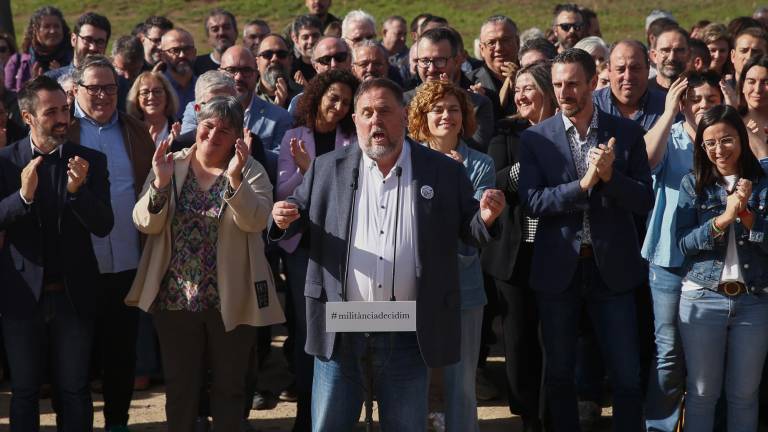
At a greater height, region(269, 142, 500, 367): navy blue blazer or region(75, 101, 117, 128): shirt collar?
region(75, 101, 117, 128): shirt collar

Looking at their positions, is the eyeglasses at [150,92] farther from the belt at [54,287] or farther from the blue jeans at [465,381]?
the blue jeans at [465,381]

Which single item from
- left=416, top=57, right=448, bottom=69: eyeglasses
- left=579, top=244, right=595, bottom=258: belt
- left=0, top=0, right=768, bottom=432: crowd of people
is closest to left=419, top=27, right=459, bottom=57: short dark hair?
left=416, top=57, right=448, bottom=69: eyeglasses

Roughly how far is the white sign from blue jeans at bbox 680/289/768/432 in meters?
1.87

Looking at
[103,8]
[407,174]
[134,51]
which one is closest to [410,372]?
[407,174]

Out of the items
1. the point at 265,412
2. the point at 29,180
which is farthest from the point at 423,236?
the point at 265,412

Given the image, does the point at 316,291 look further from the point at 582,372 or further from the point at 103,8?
the point at 103,8

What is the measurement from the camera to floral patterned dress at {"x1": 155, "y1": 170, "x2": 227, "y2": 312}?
6.02 meters

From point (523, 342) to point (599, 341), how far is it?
62 cm

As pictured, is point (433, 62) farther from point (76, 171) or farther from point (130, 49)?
point (76, 171)

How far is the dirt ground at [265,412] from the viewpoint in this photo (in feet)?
23.2

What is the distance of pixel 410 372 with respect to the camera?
17.0ft

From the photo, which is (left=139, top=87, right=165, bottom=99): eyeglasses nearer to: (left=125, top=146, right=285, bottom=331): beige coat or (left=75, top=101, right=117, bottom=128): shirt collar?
(left=75, top=101, right=117, bottom=128): shirt collar

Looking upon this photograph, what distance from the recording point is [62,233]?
616 centimetres

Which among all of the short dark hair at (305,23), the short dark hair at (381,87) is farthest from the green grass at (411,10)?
the short dark hair at (381,87)
